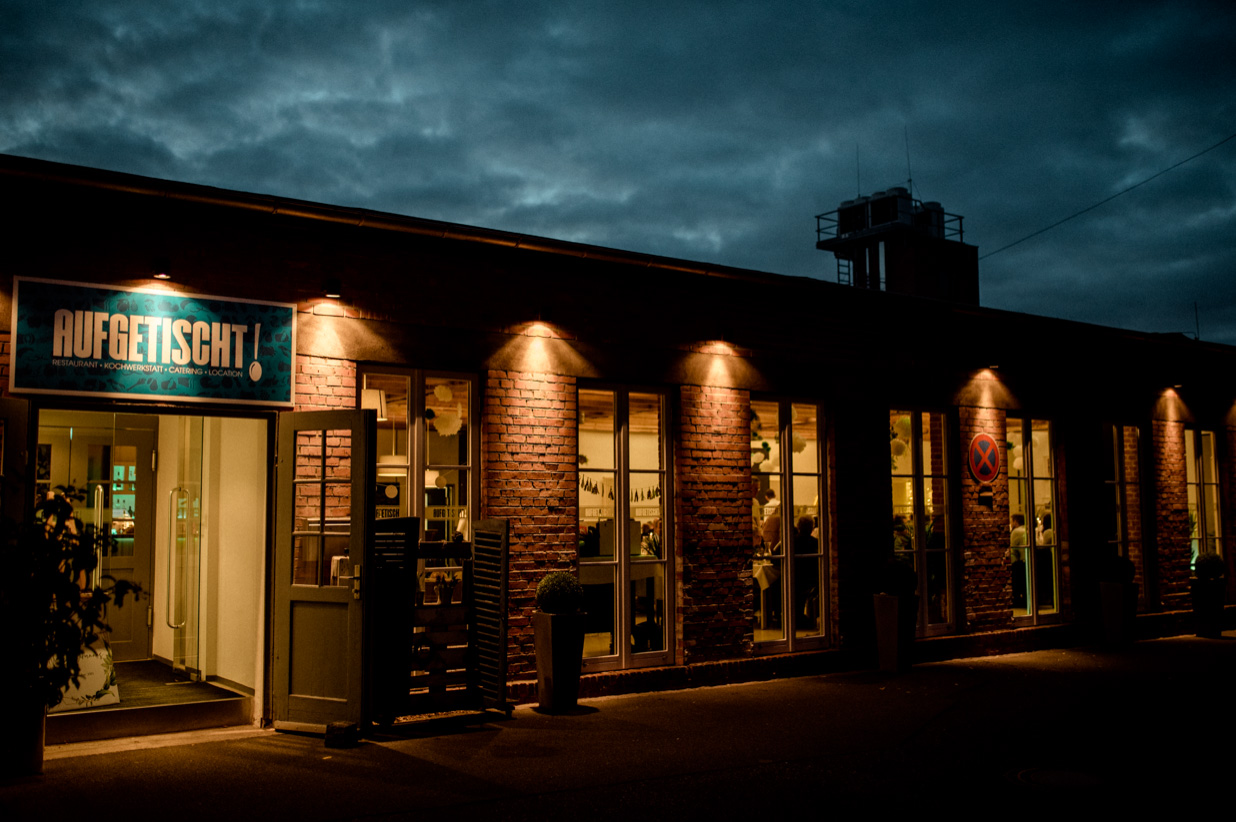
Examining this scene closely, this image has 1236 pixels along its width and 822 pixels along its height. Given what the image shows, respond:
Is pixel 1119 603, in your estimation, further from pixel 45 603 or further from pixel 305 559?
pixel 45 603

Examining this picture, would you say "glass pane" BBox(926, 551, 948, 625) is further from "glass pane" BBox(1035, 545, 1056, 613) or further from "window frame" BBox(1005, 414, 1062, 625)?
"glass pane" BBox(1035, 545, 1056, 613)

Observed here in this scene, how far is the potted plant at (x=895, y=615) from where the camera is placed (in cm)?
1119

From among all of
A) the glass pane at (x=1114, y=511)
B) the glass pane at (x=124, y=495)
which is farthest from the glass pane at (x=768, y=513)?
the glass pane at (x=124, y=495)

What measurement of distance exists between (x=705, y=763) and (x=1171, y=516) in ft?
36.7

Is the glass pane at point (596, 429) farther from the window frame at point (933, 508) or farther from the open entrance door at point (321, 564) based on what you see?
the window frame at point (933, 508)

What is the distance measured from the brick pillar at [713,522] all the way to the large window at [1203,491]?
30.0ft

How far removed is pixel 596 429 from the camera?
33.4 ft

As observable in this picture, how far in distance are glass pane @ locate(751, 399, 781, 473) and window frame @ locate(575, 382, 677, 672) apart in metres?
1.24

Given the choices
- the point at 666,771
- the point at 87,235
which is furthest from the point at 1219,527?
the point at 87,235

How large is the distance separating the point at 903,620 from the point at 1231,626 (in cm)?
804

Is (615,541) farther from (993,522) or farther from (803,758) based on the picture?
(993,522)

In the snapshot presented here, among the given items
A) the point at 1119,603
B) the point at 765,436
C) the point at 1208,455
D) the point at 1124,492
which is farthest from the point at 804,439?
the point at 1208,455

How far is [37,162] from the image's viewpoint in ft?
23.6

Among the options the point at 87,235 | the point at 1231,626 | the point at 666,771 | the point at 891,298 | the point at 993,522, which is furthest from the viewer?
the point at 1231,626
